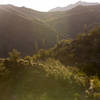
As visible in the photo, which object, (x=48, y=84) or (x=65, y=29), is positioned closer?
(x=48, y=84)

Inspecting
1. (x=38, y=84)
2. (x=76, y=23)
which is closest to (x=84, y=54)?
(x=38, y=84)

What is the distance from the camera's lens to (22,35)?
59938 mm

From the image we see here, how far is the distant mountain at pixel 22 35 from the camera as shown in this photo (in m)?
51.9

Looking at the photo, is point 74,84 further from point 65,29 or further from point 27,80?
point 65,29

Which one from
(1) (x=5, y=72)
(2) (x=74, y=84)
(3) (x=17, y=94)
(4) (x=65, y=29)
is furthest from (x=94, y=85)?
(4) (x=65, y=29)

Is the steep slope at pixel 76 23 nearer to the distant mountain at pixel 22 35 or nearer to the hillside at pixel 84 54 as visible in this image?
the distant mountain at pixel 22 35

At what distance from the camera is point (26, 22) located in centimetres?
6712

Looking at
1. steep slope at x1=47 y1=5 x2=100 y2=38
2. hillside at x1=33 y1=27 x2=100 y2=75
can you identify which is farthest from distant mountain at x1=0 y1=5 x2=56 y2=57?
hillside at x1=33 y1=27 x2=100 y2=75

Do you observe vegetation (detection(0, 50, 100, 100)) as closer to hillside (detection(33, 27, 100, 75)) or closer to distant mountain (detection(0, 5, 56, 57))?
hillside (detection(33, 27, 100, 75))

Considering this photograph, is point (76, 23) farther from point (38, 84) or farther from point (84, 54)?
point (38, 84)

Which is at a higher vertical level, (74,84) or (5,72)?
(5,72)

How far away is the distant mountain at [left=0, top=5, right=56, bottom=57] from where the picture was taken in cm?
5195

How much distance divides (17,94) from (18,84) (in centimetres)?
57

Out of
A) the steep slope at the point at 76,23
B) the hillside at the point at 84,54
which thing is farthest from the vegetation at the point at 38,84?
the steep slope at the point at 76,23
